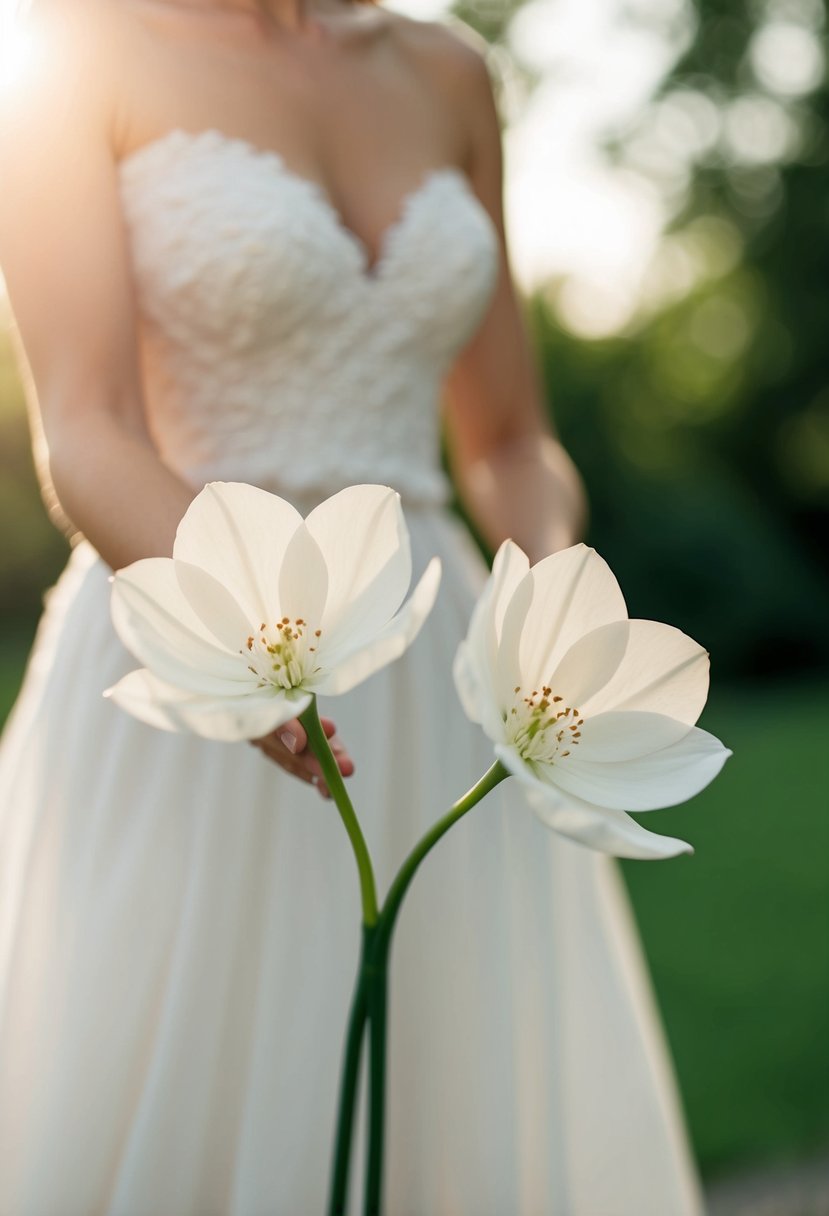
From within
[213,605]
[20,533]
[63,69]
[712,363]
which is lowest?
[213,605]

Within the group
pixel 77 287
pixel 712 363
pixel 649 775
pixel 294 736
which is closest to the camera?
pixel 649 775

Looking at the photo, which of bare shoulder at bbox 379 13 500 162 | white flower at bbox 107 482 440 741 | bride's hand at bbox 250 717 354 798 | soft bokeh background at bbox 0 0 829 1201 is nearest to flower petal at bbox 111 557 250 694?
white flower at bbox 107 482 440 741

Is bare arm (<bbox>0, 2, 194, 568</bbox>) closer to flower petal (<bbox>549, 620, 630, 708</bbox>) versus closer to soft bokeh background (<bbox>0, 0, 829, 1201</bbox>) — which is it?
flower petal (<bbox>549, 620, 630, 708</bbox>)

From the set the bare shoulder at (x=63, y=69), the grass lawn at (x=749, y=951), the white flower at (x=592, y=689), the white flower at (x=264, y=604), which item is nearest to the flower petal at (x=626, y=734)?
the white flower at (x=592, y=689)

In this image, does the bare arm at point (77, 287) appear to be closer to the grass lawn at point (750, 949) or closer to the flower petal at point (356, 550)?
the flower petal at point (356, 550)

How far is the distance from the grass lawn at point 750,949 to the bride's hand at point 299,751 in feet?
8.23

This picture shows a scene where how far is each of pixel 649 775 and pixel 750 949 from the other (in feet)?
15.0

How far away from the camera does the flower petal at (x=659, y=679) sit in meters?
0.83

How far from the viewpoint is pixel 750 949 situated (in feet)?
16.7

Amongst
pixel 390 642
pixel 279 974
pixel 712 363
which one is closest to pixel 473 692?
pixel 390 642

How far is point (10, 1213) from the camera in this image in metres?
1.53

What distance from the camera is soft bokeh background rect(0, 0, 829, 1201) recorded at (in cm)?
1122

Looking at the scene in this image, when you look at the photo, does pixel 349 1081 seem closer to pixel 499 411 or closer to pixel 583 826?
pixel 583 826

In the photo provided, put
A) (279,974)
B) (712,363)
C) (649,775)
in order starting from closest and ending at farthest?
(649,775) → (279,974) → (712,363)
